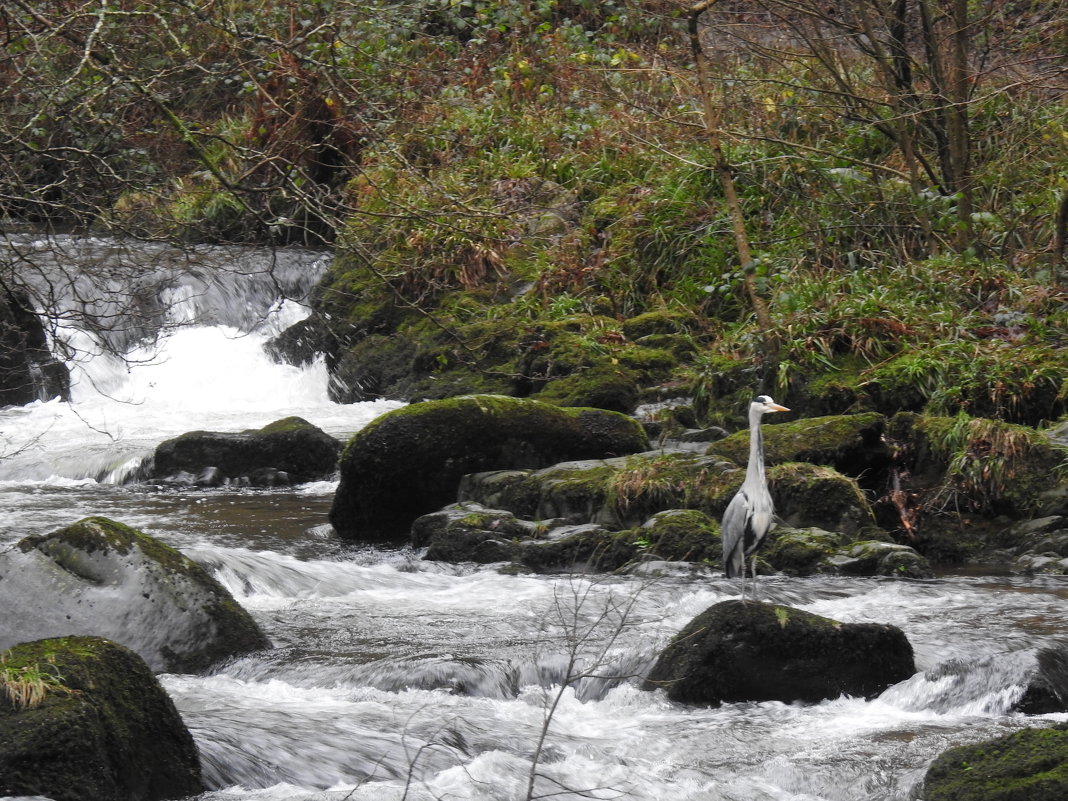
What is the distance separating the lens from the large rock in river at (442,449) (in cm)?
924

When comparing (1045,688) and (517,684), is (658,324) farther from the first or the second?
(1045,688)

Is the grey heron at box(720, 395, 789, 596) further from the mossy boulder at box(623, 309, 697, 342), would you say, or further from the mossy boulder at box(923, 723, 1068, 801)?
the mossy boulder at box(623, 309, 697, 342)

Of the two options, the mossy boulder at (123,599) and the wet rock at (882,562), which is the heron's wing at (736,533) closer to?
the wet rock at (882,562)

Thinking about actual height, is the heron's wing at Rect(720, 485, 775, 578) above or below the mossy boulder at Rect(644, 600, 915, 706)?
above

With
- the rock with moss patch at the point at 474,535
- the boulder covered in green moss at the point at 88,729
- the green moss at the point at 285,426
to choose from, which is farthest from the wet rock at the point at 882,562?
the green moss at the point at 285,426

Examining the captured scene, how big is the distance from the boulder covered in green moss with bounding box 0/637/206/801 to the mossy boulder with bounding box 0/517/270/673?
1.64 metres

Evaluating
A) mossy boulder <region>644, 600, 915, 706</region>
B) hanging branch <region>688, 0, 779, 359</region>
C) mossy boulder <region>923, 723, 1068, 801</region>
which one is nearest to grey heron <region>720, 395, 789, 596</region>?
mossy boulder <region>644, 600, 915, 706</region>

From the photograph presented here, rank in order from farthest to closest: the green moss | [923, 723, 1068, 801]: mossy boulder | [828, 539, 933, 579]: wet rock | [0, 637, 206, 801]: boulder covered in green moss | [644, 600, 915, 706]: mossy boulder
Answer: the green moss
[828, 539, 933, 579]: wet rock
[644, 600, 915, 706]: mossy boulder
[0, 637, 206, 801]: boulder covered in green moss
[923, 723, 1068, 801]: mossy boulder

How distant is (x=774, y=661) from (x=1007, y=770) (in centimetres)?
174

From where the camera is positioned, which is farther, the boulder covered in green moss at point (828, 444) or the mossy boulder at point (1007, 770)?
the boulder covered in green moss at point (828, 444)

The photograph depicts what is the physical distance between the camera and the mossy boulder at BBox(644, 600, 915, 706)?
218 inches

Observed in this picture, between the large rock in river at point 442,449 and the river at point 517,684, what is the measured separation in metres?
0.40

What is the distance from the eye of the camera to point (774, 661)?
5.56 m

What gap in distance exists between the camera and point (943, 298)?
11148mm
